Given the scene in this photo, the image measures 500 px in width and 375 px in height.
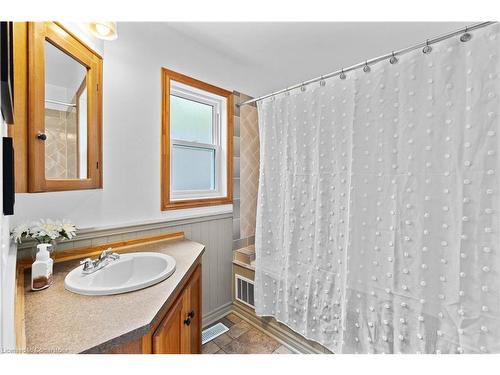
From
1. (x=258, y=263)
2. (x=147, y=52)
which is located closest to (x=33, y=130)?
(x=147, y=52)

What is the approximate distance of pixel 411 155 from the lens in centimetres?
103

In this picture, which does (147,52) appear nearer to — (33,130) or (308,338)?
(33,130)

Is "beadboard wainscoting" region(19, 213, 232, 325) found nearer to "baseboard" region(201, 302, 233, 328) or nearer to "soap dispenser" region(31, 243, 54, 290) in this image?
"baseboard" region(201, 302, 233, 328)

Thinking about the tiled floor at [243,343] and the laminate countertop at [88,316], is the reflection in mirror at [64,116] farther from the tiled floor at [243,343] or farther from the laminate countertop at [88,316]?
the tiled floor at [243,343]

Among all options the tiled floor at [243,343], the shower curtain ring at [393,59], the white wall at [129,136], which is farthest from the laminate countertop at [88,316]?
the shower curtain ring at [393,59]

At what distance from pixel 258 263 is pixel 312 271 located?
434mm

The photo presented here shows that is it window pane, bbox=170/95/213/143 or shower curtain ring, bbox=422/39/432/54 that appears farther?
window pane, bbox=170/95/213/143

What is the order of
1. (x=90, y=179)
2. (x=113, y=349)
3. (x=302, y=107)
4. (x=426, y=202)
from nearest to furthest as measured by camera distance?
(x=113, y=349), (x=426, y=202), (x=90, y=179), (x=302, y=107)

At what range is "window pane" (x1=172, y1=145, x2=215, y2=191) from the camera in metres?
1.82

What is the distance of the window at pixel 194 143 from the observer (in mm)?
1632

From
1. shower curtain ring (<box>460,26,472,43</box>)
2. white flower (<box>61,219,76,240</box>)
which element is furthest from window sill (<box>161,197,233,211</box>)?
shower curtain ring (<box>460,26,472,43</box>)

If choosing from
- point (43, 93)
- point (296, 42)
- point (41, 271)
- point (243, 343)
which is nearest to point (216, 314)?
point (243, 343)

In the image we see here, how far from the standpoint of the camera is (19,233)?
979mm

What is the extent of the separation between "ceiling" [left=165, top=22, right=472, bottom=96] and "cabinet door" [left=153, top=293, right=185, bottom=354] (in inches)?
68.1
